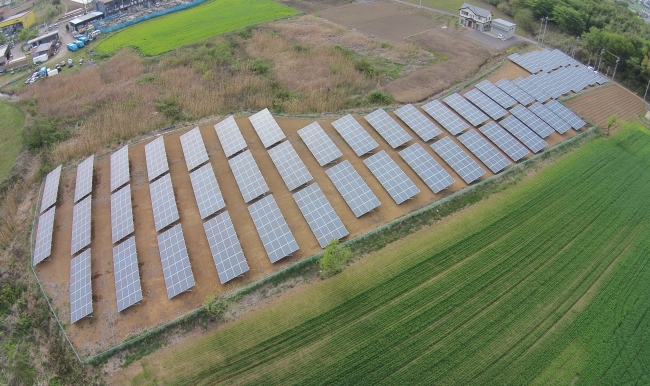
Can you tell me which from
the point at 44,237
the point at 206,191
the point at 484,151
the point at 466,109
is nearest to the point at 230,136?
the point at 206,191

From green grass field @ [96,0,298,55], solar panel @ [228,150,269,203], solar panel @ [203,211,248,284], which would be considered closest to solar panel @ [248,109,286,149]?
solar panel @ [228,150,269,203]

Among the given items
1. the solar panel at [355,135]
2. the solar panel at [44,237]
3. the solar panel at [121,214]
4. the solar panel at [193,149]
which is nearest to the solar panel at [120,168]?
the solar panel at [121,214]

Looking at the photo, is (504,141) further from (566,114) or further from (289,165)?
(289,165)

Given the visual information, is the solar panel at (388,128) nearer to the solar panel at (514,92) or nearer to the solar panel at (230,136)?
the solar panel at (230,136)

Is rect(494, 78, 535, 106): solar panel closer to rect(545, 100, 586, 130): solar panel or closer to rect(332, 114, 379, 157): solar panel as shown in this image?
rect(545, 100, 586, 130): solar panel

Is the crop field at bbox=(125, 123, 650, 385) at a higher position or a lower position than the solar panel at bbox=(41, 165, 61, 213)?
lower

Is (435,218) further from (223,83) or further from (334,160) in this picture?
(223,83)
